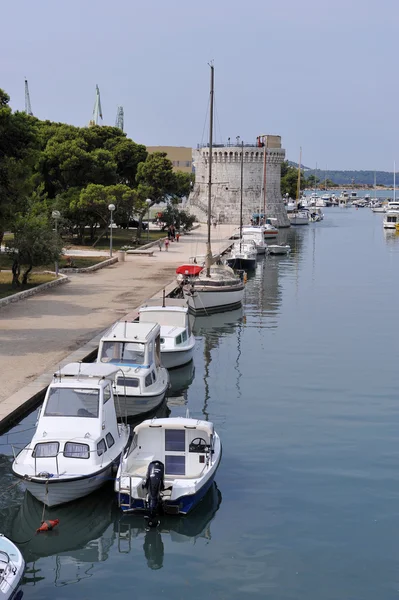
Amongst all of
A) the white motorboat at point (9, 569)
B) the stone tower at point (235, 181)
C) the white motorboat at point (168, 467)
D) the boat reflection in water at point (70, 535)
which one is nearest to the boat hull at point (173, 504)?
the white motorboat at point (168, 467)

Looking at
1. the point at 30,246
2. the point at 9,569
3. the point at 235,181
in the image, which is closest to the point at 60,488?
the point at 9,569

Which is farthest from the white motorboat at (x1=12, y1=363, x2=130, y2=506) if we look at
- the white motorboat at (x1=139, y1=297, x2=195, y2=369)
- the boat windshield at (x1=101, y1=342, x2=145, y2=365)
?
the white motorboat at (x1=139, y1=297, x2=195, y2=369)

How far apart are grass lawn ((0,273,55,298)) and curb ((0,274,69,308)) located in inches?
18.8

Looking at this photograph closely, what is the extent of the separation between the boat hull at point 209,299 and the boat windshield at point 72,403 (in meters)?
22.6

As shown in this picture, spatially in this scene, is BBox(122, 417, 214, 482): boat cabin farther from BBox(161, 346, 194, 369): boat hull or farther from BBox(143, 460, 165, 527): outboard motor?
BBox(161, 346, 194, 369): boat hull

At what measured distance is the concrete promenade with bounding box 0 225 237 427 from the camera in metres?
25.5

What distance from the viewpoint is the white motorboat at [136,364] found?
23828 mm

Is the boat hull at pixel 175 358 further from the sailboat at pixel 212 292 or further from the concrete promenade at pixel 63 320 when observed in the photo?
→ the sailboat at pixel 212 292

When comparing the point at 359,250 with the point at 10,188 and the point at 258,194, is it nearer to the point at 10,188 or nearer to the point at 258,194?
the point at 258,194

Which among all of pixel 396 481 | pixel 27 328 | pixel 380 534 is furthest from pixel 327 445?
pixel 27 328

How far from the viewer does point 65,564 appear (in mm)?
16094

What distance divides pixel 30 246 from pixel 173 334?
48.4ft

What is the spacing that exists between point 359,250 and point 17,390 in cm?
6771

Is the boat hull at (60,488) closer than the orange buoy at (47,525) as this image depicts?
No
